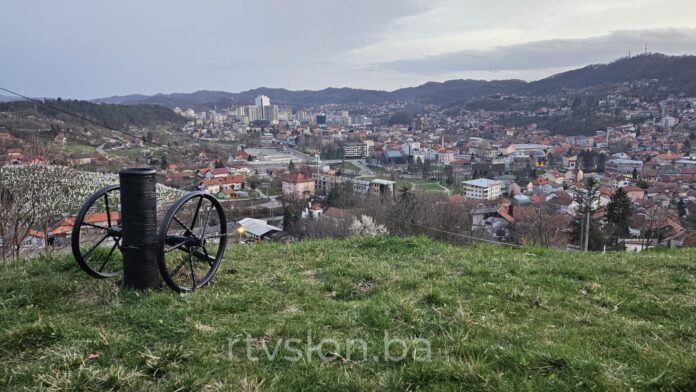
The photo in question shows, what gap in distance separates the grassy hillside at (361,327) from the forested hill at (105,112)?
60543 mm

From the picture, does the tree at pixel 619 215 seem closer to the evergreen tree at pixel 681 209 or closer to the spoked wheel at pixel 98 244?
the evergreen tree at pixel 681 209

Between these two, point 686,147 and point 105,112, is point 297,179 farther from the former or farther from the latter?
point 686,147

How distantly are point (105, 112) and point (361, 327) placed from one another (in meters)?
93.4

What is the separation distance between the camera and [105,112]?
85.2 m

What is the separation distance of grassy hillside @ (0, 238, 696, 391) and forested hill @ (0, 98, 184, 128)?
60543 millimetres

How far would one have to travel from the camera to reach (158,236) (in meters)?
4.06

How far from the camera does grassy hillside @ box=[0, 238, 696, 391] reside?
8.56ft

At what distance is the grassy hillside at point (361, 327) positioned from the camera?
261 centimetres

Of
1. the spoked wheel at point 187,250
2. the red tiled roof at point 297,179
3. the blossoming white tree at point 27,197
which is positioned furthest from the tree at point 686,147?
the spoked wheel at point 187,250

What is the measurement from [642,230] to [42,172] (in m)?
30.5

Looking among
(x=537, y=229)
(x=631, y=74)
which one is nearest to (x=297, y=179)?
(x=537, y=229)

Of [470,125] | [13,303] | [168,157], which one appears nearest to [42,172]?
[13,303]

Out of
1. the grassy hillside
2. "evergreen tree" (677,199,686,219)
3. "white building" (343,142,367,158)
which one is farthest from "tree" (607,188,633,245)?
"white building" (343,142,367,158)

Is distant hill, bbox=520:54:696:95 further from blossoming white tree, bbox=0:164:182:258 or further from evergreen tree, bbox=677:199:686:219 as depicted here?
blossoming white tree, bbox=0:164:182:258
